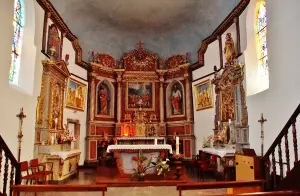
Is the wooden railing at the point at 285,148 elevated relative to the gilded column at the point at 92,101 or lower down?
lower down

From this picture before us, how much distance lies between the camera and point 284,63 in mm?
5953

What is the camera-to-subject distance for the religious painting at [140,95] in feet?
45.5

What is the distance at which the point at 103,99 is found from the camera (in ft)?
43.5

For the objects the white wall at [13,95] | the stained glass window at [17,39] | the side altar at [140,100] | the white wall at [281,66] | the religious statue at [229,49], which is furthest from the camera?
the side altar at [140,100]

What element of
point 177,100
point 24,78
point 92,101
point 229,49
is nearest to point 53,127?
point 24,78

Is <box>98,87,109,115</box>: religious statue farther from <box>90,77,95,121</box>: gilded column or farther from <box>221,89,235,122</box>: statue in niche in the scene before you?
<box>221,89,235,122</box>: statue in niche

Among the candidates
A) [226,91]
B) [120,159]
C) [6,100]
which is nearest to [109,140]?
[120,159]

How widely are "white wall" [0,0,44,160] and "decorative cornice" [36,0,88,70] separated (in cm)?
33

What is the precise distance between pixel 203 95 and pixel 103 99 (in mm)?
5076

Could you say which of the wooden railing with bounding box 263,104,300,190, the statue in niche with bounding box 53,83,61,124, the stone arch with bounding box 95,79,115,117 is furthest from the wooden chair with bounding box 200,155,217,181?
the stone arch with bounding box 95,79,115,117

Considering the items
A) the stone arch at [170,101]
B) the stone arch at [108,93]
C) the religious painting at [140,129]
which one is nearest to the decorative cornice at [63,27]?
the stone arch at [108,93]

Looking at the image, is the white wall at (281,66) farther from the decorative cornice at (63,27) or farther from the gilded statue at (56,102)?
the decorative cornice at (63,27)

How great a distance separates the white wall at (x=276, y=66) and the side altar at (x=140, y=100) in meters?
4.83

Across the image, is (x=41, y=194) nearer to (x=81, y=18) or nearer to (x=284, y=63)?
(x=284, y=63)
